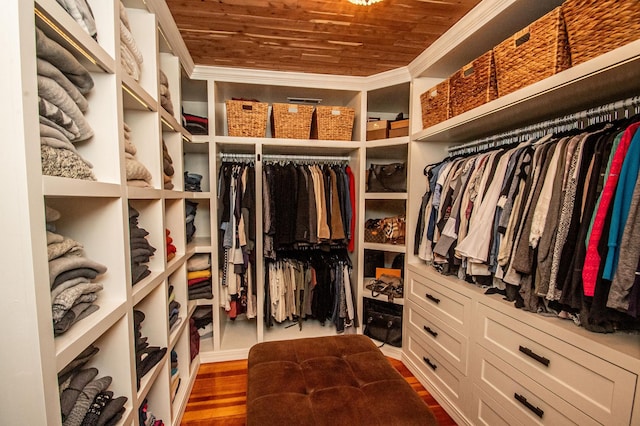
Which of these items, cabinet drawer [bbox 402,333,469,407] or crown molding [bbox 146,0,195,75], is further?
cabinet drawer [bbox 402,333,469,407]

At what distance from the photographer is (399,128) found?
2.09m

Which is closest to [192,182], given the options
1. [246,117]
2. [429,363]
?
[246,117]

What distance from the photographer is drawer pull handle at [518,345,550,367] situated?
106cm

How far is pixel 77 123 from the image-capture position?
804 millimetres

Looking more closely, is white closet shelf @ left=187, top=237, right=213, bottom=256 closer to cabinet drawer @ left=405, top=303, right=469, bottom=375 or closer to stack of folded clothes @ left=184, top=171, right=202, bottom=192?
stack of folded clothes @ left=184, top=171, right=202, bottom=192

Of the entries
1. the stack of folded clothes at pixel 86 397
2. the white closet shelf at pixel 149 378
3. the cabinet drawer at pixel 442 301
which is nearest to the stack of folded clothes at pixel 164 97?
the stack of folded clothes at pixel 86 397

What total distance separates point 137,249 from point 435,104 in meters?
1.87

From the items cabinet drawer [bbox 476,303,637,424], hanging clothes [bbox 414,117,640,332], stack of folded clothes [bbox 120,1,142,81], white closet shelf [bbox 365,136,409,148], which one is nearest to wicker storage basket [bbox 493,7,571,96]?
hanging clothes [bbox 414,117,640,332]

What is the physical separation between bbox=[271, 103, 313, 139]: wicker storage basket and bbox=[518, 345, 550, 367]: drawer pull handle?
1.83 meters

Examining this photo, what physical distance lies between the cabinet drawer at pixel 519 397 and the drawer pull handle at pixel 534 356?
0.10 metres

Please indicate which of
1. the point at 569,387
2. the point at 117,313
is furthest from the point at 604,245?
the point at 117,313

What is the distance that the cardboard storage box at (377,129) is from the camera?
2.15 metres

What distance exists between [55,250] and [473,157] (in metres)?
1.85

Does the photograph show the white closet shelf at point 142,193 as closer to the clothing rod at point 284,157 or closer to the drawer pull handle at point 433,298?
the clothing rod at point 284,157
